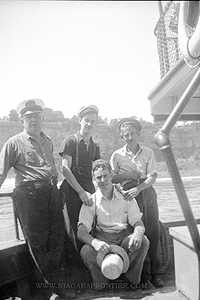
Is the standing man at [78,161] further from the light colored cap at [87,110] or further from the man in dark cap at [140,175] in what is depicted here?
the man in dark cap at [140,175]

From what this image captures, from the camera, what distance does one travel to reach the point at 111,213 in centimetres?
238

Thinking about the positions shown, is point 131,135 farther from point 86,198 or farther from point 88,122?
point 86,198

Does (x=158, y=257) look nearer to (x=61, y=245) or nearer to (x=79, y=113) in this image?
(x=61, y=245)

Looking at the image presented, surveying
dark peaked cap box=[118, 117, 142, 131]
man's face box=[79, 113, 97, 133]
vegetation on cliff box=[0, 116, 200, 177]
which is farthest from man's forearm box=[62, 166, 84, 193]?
vegetation on cliff box=[0, 116, 200, 177]

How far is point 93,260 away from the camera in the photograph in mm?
2242

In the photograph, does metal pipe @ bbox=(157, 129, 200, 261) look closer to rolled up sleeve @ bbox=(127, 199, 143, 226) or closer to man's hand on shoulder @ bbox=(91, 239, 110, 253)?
man's hand on shoulder @ bbox=(91, 239, 110, 253)

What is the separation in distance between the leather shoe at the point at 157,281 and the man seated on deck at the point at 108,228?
0.28 metres

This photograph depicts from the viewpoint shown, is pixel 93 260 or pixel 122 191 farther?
pixel 122 191

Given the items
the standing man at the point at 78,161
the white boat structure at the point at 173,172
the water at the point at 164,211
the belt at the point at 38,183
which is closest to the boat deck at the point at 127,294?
the white boat structure at the point at 173,172

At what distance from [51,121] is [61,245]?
31.5 metres

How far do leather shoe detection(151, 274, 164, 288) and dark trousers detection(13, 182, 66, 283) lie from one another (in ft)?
2.42

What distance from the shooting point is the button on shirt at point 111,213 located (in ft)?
7.74

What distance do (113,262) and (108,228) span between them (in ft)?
1.09

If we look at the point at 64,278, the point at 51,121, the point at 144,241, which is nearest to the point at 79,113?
the point at 144,241
